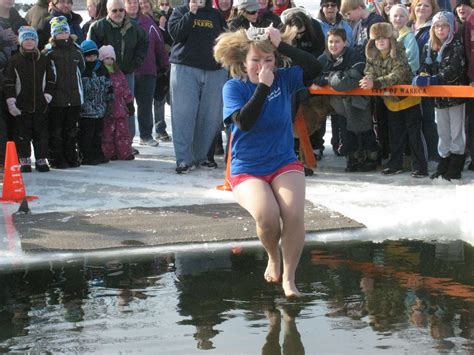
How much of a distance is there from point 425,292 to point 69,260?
112 inches

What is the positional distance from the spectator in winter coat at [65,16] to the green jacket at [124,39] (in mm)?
301

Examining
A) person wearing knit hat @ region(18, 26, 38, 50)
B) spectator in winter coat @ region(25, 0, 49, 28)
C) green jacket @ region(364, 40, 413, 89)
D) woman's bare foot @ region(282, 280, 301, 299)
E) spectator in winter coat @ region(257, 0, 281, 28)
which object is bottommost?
woman's bare foot @ region(282, 280, 301, 299)

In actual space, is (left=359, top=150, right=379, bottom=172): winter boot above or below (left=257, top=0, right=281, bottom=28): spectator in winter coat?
below

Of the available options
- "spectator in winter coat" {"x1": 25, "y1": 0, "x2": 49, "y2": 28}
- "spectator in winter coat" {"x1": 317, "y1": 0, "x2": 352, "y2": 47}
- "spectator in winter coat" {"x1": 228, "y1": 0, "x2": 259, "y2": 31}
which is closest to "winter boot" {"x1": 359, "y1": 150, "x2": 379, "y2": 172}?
"spectator in winter coat" {"x1": 317, "y1": 0, "x2": 352, "y2": 47}

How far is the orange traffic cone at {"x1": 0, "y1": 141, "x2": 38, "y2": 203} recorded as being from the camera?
963cm

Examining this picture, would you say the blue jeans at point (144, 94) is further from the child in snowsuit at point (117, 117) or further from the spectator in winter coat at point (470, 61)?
the spectator in winter coat at point (470, 61)

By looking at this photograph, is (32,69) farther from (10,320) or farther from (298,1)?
(298,1)

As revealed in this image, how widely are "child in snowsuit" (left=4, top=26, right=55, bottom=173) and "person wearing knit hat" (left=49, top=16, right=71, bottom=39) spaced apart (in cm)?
35

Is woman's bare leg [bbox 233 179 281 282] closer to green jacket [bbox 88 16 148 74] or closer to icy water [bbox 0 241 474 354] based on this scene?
icy water [bbox 0 241 474 354]

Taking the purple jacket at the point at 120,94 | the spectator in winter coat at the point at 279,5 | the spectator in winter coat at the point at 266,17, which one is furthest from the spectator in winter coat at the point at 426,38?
the purple jacket at the point at 120,94

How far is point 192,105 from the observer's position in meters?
11.2

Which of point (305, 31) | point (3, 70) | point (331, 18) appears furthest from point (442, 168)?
point (3, 70)

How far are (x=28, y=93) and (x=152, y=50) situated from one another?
107 inches

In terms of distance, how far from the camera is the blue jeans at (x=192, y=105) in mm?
11141
